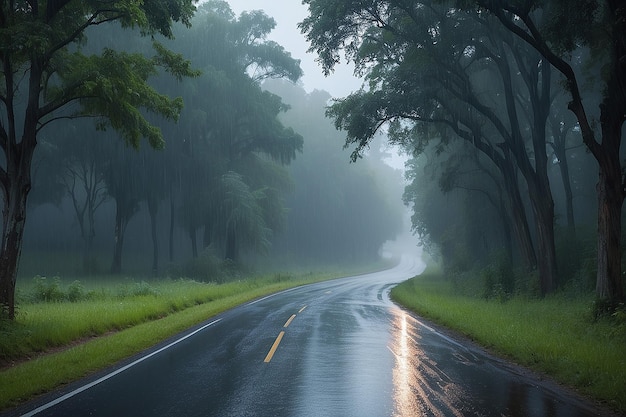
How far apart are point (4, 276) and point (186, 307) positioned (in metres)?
9.06

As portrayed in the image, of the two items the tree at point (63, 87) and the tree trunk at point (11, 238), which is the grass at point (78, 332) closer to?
the tree trunk at point (11, 238)

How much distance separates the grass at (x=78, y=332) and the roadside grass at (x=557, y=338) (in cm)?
800

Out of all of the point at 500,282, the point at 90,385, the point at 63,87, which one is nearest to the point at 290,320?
the point at 90,385

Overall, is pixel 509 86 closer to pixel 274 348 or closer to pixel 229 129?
pixel 274 348

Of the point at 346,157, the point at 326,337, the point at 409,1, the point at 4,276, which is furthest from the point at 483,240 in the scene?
the point at 346,157

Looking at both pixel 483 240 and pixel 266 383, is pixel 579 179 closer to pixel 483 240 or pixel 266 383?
pixel 483 240

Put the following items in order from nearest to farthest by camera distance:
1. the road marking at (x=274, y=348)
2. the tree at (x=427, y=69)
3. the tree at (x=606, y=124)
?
the road marking at (x=274, y=348), the tree at (x=606, y=124), the tree at (x=427, y=69)

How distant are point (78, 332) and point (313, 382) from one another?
7.69 m

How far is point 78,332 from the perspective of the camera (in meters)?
13.2

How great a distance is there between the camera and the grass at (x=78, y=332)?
8.70m

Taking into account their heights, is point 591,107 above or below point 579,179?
above

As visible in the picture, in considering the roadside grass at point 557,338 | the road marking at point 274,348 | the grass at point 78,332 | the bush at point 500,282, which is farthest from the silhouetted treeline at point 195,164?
the roadside grass at point 557,338

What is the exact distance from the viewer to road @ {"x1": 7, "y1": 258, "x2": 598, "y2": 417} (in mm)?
6871

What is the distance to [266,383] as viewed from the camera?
820 cm
